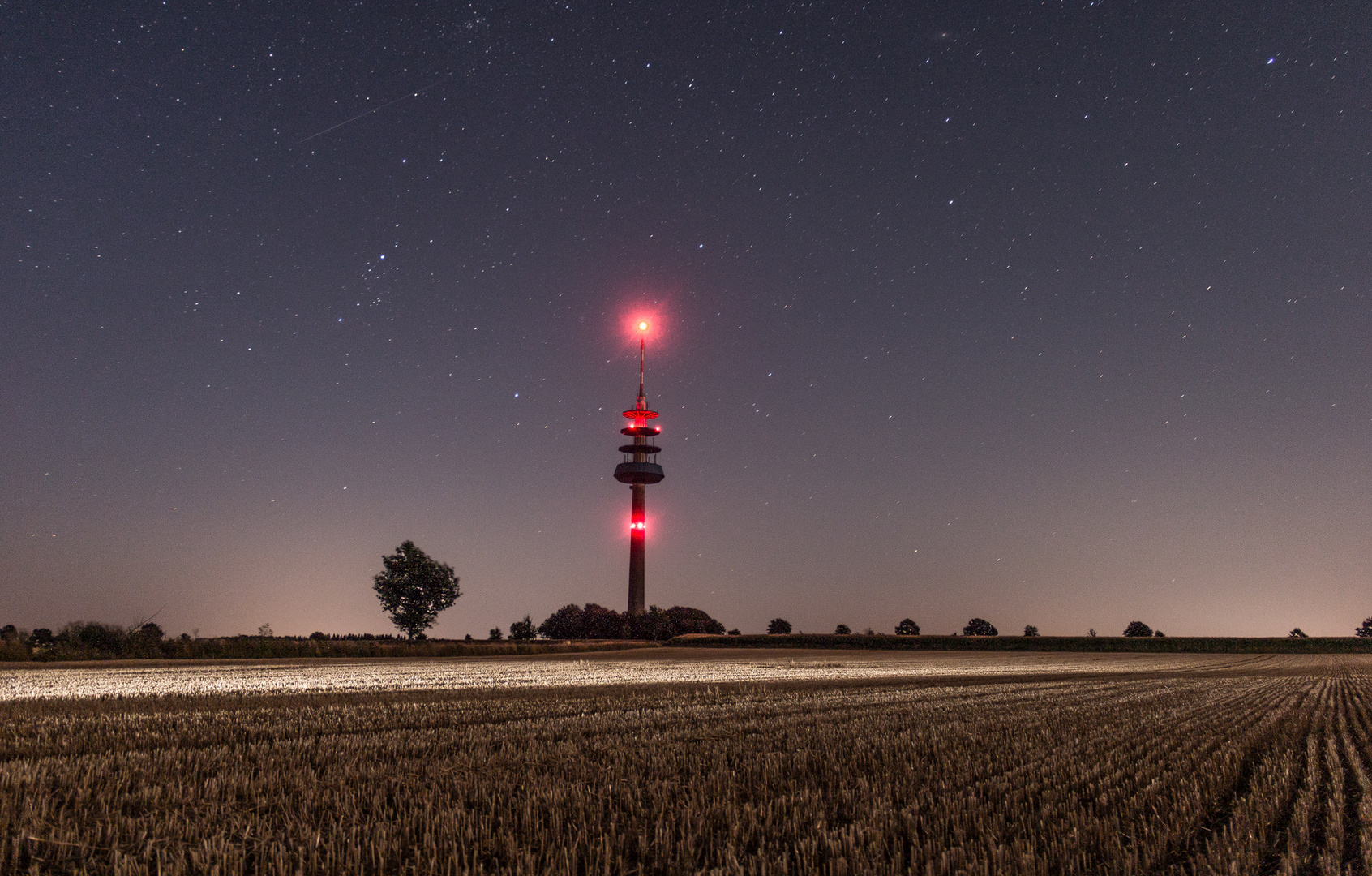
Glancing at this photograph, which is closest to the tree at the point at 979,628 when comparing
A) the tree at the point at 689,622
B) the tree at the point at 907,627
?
the tree at the point at 907,627

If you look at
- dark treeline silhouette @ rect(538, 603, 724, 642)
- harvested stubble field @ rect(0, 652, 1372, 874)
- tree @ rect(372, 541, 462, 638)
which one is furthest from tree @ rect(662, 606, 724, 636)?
harvested stubble field @ rect(0, 652, 1372, 874)

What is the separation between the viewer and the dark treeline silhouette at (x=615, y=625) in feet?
411

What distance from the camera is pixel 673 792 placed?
242 inches

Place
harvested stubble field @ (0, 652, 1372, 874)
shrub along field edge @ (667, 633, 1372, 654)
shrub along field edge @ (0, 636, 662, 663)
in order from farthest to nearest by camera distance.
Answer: shrub along field edge @ (667, 633, 1372, 654) < shrub along field edge @ (0, 636, 662, 663) < harvested stubble field @ (0, 652, 1372, 874)

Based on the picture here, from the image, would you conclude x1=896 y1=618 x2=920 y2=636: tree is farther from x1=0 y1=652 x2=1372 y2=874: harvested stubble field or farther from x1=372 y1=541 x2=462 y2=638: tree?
x1=0 y1=652 x2=1372 y2=874: harvested stubble field

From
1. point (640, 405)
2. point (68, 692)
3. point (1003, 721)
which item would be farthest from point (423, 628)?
point (1003, 721)

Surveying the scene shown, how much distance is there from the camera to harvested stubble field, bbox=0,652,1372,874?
4430mm

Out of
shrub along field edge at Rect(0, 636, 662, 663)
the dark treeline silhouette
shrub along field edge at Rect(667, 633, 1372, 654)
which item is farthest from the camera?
the dark treeline silhouette

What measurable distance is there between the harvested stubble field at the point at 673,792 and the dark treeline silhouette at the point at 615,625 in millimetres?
115005

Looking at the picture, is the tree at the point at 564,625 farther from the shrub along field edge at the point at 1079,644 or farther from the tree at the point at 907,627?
the tree at the point at 907,627

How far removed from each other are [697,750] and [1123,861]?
4.51 meters

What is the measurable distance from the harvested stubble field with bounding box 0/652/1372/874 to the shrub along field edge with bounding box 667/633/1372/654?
87544 mm

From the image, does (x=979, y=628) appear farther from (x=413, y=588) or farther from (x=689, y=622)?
(x=413, y=588)

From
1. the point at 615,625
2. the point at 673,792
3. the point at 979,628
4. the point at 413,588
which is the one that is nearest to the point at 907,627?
the point at 979,628
